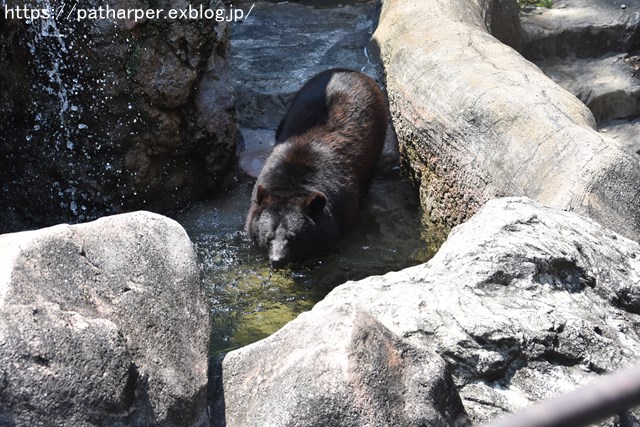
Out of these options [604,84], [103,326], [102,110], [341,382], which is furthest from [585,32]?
[103,326]

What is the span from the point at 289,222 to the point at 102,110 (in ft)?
5.97

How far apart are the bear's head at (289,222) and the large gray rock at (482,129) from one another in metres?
0.98

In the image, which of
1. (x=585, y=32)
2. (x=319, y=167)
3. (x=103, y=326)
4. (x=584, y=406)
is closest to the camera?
(x=584, y=406)

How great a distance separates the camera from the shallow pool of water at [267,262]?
19.0 feet

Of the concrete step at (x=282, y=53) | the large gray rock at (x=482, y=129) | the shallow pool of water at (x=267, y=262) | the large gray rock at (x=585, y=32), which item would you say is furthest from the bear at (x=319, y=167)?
the large gray rock at (x=585, y=32)

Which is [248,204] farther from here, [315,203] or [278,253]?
[278,253]

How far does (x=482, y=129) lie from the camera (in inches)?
242

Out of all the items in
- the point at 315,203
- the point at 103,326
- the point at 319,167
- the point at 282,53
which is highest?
the point at 103,326

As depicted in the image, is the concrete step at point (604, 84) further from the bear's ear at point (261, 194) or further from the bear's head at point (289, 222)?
the bear's ear at point (261, 194)

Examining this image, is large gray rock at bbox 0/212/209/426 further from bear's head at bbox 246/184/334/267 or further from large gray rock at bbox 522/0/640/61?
large gray rock at bbox 522/0/640/61

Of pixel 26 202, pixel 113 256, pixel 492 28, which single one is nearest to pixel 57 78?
pixel 26 202

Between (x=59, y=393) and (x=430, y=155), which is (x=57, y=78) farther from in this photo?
(x=59, y=393)

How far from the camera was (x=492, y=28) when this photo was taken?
873 centimetres

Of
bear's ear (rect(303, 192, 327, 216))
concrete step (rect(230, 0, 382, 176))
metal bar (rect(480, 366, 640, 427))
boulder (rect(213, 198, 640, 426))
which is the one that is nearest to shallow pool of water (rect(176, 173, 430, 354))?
bear's ear (rect(303, 192, 327, 216))
